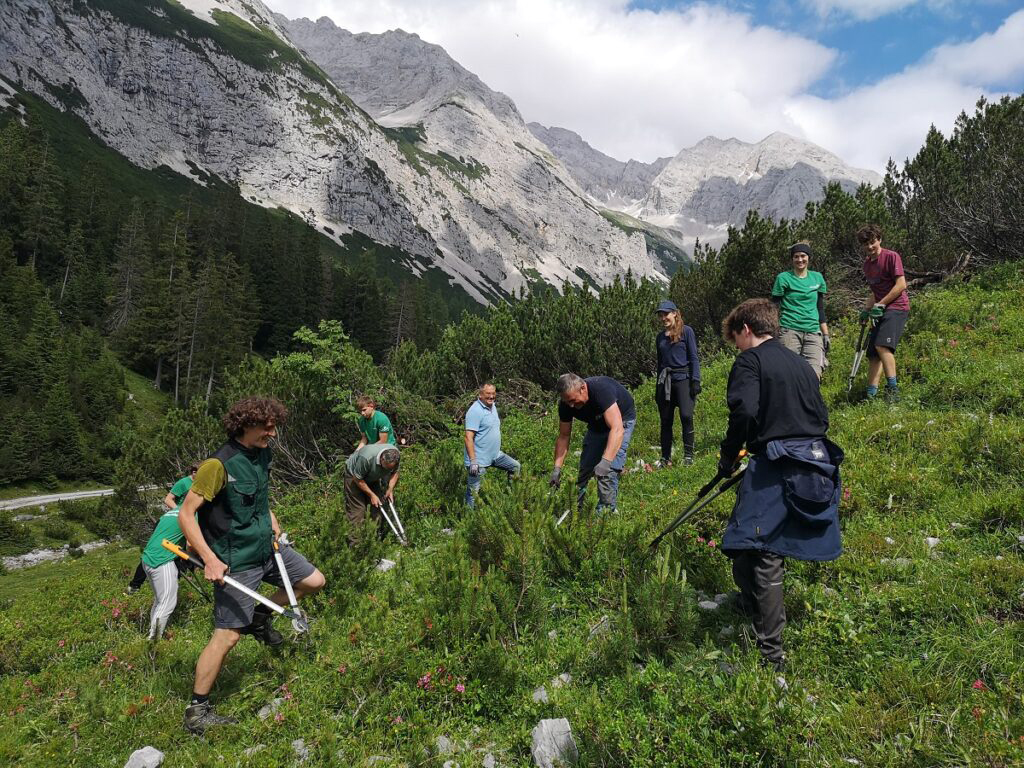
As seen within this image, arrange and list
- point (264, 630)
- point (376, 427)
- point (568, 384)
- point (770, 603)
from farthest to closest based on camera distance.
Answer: point (376, 427) < point (568, 384) < point (264, 630) < point (770, 603)

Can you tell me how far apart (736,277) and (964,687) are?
14.7 m

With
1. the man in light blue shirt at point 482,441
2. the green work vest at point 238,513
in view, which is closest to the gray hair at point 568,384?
the man in light blue shirt at point 482,441

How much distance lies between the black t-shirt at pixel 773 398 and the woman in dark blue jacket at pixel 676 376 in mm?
4508

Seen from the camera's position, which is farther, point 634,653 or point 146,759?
point 634,653

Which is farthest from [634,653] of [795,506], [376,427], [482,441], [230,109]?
[230,109]

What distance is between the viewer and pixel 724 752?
8.86 feet

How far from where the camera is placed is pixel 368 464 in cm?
771

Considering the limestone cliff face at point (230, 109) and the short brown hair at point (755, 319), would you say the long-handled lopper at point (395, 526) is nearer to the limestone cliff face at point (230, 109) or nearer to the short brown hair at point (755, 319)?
Answer: the short brown hair at point (755, 319)

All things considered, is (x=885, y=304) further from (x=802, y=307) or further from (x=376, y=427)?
(x=376, y=427)

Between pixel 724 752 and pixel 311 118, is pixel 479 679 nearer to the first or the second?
pixel 724 752

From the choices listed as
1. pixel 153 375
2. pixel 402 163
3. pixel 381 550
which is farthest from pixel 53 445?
pixel 402 163

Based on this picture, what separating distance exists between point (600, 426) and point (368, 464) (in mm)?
3560

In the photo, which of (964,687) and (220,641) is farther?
(220,641)

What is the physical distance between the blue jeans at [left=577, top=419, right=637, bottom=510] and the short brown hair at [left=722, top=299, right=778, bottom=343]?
2.48 metres
